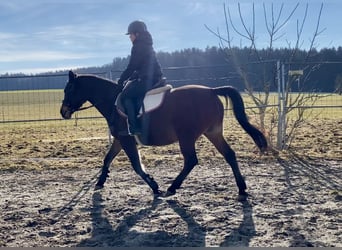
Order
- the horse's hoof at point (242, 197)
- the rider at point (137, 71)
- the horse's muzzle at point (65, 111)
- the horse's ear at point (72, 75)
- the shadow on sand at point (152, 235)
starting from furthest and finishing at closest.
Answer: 1. the horse's muzzle at point (65, 111)
2. the horse's ear at point (72, 75)
3. the rider at point (137, 71)
4. the horse's hoof at point (242, 197)
5. the shadow on sand at point (152, 235)

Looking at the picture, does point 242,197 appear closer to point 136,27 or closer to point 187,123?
point 187,123

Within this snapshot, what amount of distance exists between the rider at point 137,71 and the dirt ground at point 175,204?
1217 millimetres

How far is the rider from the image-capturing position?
5.03 m

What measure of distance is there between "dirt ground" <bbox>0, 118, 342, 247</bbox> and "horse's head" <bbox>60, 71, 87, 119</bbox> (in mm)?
1274

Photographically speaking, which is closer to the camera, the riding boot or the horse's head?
the riding boot

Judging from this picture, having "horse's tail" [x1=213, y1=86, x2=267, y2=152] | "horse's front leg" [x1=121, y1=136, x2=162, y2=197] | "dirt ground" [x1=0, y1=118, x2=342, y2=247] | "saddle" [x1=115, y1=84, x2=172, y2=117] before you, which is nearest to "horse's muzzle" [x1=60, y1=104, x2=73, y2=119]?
"horse's front leg" [x1=121, y1=136, x2=162, y2=197]

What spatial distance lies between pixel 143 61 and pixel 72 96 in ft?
4.44

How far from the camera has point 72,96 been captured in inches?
221

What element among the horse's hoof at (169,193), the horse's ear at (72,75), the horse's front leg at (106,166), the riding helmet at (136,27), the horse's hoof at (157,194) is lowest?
the horse's hoof at (157,194)

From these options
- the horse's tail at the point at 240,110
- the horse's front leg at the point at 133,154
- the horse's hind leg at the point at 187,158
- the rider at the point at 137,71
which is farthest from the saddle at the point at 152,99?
the horse's tail at the point at 240,110

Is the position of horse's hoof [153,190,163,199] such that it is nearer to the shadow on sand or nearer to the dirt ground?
the dirt ground

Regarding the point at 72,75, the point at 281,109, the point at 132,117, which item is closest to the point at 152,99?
the point at 132,117

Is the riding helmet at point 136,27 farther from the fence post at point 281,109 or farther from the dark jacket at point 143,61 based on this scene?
the fence post at point 281,109

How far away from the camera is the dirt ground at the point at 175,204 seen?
3.64m
